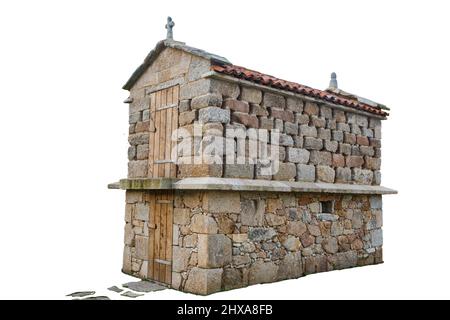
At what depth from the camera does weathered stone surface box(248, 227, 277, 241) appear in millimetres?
6473

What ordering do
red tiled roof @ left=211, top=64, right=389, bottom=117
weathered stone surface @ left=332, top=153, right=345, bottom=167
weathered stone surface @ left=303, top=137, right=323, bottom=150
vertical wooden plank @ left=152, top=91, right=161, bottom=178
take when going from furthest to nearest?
weathered stone surface @ left=332, top=153, right=345, bottom=167 → weathered stone surface @ left=303, top=137, right=323, bottom=150 → vertical wooden plank @ left=152, top=91, right=161, bottom=178 → red tiled roof @ left=211, top=64, right=389, bottom=117

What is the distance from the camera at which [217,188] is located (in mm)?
5797

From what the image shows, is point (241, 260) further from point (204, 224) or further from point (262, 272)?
point (204, 224)

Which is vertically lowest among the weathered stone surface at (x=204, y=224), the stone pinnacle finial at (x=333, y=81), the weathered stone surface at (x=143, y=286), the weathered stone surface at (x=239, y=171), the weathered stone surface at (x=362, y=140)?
the weathered stone surface at (x=143, y=286)

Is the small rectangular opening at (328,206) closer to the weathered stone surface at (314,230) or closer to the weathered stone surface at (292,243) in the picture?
the weathered stone surface at (314,230)

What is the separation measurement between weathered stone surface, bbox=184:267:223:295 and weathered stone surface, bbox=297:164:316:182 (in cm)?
220

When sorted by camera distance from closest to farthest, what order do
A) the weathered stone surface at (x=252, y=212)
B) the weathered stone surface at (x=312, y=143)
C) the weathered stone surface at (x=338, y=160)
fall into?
the weathered stone surface at (x=252, y=212)
the weathered stone surface at (x=312, y=143)
the weathered stone surface at (x=338, y=160)

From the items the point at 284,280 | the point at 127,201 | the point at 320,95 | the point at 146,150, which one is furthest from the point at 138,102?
the point at 284,280

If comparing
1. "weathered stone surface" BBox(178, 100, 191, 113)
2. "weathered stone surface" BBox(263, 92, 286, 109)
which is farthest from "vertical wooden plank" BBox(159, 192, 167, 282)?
"weathered stone surface" BBox(263, 92, 286, 109)

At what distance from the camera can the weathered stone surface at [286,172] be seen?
6.93 meters

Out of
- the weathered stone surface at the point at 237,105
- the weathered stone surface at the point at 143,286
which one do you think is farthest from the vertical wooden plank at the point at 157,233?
the weathered stone surface at the point at 237,105

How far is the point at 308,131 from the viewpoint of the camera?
7.49 m

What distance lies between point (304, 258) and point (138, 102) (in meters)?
3.83

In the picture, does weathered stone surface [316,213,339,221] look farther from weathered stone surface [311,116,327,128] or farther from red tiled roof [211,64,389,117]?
red tiled roof [211,64,389,117]
